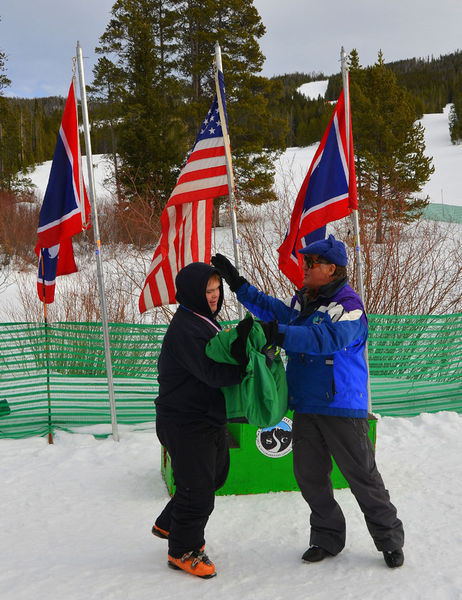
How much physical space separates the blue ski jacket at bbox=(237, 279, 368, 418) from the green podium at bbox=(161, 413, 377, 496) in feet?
3.63

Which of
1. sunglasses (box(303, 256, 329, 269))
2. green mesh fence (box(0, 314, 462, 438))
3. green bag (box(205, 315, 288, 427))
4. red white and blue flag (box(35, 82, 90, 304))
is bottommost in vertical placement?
green mesh fence (box(0, 314, 462, 438))

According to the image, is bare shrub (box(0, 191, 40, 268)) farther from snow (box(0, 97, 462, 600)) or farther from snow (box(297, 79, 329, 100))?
snow (box(297, 79, 329, 100))

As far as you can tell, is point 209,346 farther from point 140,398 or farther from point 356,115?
point 356,115

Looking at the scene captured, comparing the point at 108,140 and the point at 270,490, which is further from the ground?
the point at 108,140

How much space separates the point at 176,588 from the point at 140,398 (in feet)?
11.7

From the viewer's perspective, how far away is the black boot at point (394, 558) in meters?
3.07

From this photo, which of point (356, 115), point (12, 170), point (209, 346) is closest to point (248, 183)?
point (356, 115)

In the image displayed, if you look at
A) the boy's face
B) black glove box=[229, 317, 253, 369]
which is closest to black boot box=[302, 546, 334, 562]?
black glove box=[229, 317, 253, 369]

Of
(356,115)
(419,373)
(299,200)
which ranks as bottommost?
(419,373)

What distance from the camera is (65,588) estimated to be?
2.92 m

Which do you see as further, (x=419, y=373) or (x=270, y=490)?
(x=419, y=373)

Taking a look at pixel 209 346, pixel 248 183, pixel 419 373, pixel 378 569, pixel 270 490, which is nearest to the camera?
pixel 209 346

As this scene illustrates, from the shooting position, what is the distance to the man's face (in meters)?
3.14

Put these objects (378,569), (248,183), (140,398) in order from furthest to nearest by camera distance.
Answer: (248,183)
(140,398)
(378,569)
